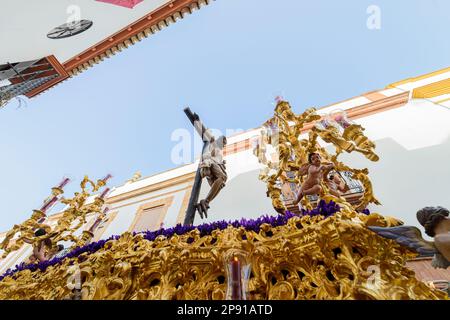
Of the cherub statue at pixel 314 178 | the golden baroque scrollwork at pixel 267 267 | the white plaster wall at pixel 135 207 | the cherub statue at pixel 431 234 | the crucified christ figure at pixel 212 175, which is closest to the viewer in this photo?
the cherub statue at pixel 431 234

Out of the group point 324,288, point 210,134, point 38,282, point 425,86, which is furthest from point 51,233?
point 425,86

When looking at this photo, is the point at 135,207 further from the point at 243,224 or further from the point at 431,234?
the point at 431,234

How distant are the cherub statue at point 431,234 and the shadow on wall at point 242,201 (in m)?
4.66

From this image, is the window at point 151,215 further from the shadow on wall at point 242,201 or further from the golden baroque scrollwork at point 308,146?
the golden baroque scrollwork at point 308,146

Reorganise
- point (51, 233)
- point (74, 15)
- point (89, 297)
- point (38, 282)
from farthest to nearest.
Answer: point (74, 15)
point (51, 233)
point (38, 282)
point (89, 297)

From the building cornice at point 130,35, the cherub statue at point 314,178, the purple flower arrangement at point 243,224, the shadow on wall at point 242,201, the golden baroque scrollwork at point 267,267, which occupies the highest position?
the building cornice at point 130,35

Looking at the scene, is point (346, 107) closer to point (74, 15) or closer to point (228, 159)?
point (228, 159)

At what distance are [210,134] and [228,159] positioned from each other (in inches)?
197

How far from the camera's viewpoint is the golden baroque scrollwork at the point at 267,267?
2014 millimetres

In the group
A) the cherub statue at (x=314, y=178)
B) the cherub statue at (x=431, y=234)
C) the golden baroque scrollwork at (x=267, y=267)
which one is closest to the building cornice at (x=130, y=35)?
the cherub statue at (x=314, y=178)

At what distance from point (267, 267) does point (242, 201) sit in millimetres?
5315

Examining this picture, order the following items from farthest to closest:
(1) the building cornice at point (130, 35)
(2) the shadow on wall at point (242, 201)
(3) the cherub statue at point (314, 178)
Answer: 1. (1) the building cornice at point (130, 35)
2. (2) the shadow on wall at point (242, 201)
3. (3) the cherub statue at point (314, 178)

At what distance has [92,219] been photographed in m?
11.0

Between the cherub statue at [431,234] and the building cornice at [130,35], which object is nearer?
the cherub statue at [431,234]
